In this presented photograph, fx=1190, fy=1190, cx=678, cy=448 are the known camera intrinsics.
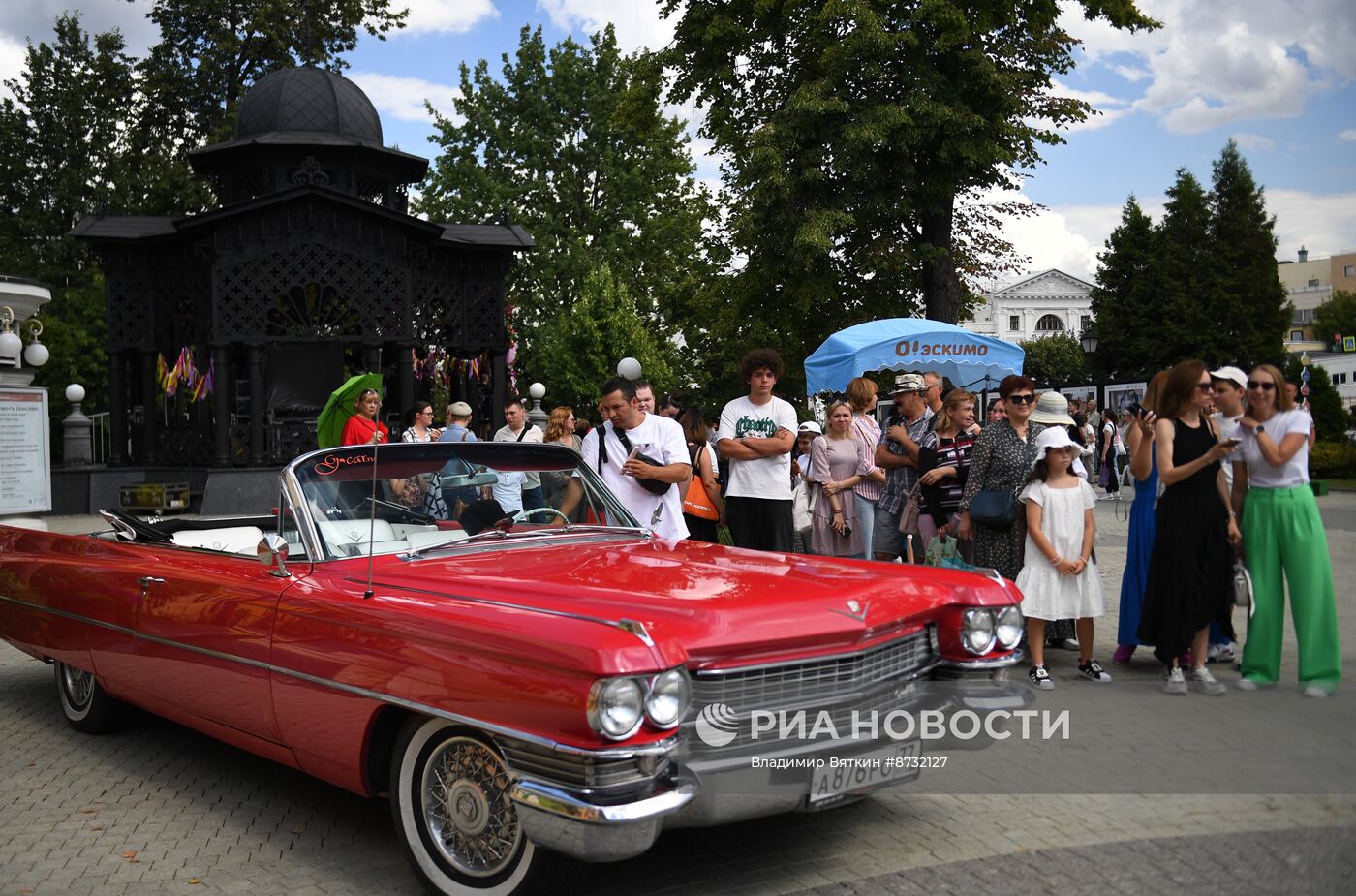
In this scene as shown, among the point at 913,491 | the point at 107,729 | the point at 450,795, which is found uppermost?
the point at 913,491

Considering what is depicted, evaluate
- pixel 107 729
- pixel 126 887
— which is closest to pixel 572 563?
pixel 126 887

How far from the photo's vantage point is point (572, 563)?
4539mm

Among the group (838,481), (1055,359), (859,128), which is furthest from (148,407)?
(1055,359)

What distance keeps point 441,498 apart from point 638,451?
2.40 meters

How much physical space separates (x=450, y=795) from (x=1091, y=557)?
5080 millimetres

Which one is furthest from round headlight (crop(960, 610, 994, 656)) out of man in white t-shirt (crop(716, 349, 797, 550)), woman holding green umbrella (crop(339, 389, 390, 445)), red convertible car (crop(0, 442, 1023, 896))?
woman holding green umbrella (crop(339, 389, 390, 445))

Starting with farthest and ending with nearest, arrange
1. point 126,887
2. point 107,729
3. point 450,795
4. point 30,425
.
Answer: point 30,425 → point 107,729 → point 126,887 → point 450,795

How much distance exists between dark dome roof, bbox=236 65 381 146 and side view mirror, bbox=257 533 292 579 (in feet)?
71.7

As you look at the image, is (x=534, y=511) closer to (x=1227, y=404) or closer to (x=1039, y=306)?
(x=1227, y=404)

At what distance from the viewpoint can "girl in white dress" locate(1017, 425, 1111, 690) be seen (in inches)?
281

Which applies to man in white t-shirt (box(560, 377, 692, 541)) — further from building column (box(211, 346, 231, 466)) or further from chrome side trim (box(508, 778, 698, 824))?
building column (box(211, 346, 231, 466))

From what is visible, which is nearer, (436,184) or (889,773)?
(889,773)

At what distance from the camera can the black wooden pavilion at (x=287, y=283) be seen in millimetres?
22016

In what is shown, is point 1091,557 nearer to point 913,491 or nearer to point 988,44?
point 913,491
